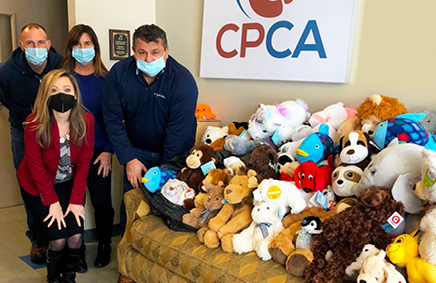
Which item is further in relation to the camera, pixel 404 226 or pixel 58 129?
pixel 58 129

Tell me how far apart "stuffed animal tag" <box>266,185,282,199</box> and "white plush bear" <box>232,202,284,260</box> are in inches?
1.6

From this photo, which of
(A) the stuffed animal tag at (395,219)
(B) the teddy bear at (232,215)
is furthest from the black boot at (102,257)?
(A) the stuffed animal tag at (395,219)

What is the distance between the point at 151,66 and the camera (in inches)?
89.5

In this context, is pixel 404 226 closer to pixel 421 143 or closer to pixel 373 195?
pixel 373 195

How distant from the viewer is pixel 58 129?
203 cm

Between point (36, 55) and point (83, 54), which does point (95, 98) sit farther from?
point (36, 55)

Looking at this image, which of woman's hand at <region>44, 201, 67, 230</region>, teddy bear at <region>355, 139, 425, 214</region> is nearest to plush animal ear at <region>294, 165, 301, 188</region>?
teddy bear at <region>355, 139, 425, 214</region>

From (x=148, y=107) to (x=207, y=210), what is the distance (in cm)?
71

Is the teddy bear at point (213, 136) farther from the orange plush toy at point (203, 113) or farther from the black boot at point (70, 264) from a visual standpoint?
the black boot at point (70, 264)

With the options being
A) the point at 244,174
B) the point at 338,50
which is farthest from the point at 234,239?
the point at 338,50

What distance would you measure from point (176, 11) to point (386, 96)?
74.9 inches

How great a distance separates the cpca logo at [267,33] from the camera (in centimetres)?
246

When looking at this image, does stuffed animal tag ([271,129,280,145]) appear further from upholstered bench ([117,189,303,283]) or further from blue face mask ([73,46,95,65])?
blue face mask ([73,46,95,65])

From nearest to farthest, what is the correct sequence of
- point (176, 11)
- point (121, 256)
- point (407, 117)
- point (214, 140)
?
point (407, 117)
point (121, 256)
point (214, 140)
point (176, 11)
